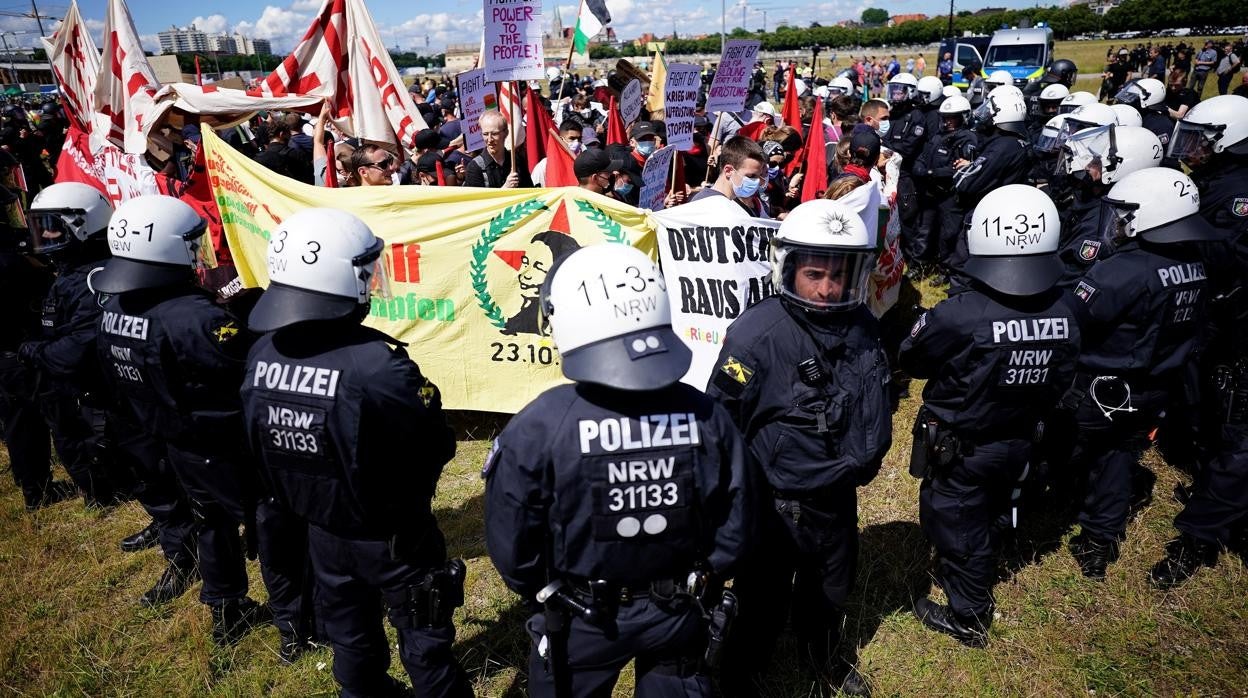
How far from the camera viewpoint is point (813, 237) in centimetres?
338

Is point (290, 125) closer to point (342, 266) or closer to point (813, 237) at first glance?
point (342, 266)

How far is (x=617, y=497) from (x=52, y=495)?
629 cm

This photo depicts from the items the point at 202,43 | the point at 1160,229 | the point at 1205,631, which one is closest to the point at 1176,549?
the point at 1205,631

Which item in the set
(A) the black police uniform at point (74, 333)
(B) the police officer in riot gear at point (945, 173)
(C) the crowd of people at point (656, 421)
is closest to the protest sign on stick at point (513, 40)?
(C) the crowd of people at point (656, 421)

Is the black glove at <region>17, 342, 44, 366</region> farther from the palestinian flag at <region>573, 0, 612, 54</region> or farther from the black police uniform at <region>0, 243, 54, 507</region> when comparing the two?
the palestinian flag at <region>573, 0, 612, 54</region>

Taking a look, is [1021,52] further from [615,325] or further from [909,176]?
[615,325]

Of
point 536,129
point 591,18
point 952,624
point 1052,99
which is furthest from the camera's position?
point 1052,99

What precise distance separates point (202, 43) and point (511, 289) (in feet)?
325

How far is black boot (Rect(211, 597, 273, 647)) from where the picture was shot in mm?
4438

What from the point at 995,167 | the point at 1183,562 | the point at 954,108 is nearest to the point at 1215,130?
the point at 995,167

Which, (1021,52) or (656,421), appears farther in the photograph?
(1021,52)

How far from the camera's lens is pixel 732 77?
867 cm

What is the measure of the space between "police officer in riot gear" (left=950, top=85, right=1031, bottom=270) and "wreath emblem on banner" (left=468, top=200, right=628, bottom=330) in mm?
5062

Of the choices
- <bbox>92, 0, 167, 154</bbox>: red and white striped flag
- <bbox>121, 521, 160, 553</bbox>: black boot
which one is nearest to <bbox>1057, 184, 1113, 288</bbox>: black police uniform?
<bbox>121, 521, 160, 553</bbox>: black boot
